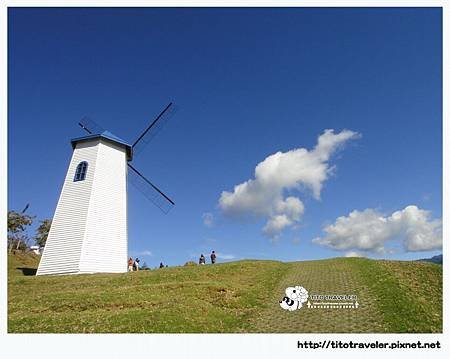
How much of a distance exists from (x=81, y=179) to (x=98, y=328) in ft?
84.1

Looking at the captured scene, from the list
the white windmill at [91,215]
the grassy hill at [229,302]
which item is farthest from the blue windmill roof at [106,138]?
the grassy hill at [229,302]

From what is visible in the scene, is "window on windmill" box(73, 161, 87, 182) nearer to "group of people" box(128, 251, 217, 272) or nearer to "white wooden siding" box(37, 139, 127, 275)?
"white wooden siding" box(37, 139, 127, 275)

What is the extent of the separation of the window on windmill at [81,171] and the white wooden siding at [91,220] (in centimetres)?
43

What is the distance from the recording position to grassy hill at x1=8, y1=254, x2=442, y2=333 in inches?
648

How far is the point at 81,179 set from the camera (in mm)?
39562

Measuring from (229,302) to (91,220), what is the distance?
20.8m

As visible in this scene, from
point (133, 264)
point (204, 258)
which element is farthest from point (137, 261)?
point (204, 258)

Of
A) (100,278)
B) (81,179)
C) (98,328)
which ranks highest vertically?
(81,179)

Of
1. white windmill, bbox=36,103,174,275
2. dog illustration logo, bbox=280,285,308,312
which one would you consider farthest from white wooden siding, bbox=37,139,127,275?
dog illustration logo, bbox=280,285,308,312

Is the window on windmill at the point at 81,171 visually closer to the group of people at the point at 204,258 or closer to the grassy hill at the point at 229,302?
the grassy hill at the point at 229,302

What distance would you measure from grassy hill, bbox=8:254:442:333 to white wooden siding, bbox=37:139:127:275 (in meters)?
2.63

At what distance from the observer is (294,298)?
22.3m
